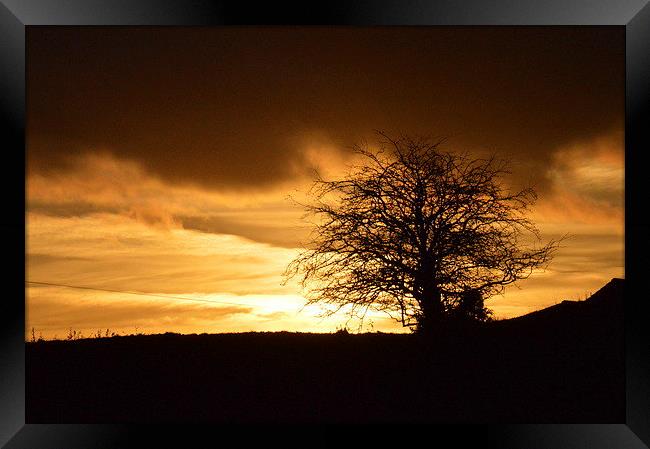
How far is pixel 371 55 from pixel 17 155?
252cm

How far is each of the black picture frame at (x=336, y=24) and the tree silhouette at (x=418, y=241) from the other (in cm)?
109

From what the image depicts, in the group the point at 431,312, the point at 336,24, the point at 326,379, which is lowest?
the point at 326,379

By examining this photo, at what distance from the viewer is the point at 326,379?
490 centimetres

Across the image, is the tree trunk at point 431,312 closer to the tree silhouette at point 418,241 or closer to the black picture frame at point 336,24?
the tree silhouette at point 418,241

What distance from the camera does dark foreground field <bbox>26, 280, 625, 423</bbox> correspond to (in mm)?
4785

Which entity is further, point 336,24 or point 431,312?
point 431,312

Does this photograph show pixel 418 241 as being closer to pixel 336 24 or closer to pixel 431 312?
pixel 431 312

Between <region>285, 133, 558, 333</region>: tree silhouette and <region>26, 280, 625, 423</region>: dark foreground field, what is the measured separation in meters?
0.57

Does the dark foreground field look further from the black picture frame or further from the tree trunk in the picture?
the tree trunk

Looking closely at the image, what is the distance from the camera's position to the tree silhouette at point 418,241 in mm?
5455

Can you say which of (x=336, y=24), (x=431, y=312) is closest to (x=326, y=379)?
(x=431, y=312)

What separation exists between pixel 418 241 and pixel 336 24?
9.68ft

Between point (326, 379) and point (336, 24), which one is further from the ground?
point (336, 24)

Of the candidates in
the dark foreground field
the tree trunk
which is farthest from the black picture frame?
the tree trunk
